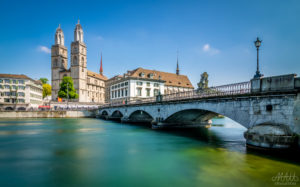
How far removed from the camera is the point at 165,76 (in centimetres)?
7088

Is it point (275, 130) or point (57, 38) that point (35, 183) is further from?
point (57, 38)

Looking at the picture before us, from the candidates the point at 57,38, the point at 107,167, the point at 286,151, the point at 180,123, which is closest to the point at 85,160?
the point at 107,167

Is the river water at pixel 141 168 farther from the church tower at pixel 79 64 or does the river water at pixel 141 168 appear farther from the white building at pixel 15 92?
the church tower at pixel 79 64

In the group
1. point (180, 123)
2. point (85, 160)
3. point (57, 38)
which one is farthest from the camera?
point (57, 38)

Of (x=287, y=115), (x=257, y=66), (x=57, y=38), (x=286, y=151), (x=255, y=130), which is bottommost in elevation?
(x=286, y=151)

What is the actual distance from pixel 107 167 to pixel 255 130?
959 centimetres

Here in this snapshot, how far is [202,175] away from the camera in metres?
8.67

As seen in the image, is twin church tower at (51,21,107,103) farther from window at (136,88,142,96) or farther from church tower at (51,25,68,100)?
window at (136,88,142,96)

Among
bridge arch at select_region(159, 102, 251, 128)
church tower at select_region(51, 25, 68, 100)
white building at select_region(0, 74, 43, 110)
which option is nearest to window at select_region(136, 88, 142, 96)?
bridge arch at select_region(159, 102, 251, 128)

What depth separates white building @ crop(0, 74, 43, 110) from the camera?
6600 cm

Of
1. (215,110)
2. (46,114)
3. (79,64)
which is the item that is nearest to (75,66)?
(79,64)

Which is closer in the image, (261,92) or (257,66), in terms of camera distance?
(261,92)

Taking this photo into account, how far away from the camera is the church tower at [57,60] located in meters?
89.4

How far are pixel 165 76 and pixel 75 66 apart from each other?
45.6 metres
